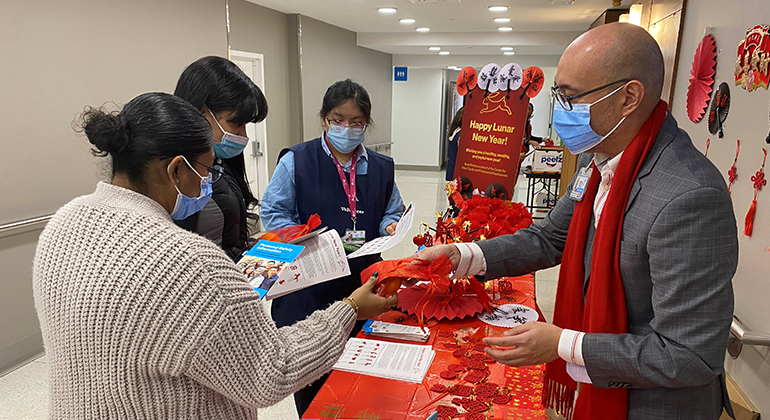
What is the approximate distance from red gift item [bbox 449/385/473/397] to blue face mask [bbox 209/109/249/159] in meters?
1.15

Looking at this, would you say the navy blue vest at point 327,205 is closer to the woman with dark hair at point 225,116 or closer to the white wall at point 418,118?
the woman with dark hair at point 225,116

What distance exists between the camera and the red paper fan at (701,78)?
2867 mm

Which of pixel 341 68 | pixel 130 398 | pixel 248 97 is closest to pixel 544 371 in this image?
pixel 130 398

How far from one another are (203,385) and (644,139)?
1149mm

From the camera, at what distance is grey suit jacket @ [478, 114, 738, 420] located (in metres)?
1.01

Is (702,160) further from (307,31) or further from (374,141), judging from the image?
(374,141)

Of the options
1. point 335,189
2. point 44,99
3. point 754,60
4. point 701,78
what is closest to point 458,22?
point 701,78

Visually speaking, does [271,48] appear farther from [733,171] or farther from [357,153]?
[733,171]

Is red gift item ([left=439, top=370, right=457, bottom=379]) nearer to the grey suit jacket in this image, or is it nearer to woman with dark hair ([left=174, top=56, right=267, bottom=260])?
the grey suit jacket

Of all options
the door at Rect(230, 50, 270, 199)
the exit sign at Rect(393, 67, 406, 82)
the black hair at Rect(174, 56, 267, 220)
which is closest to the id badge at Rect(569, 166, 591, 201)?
the black hair at Rect(174, 56, 267, 220)

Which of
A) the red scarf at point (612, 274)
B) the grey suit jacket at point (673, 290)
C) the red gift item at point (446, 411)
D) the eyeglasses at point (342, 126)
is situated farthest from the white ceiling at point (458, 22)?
the red gift item at point (446, 411)

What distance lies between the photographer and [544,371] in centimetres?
157

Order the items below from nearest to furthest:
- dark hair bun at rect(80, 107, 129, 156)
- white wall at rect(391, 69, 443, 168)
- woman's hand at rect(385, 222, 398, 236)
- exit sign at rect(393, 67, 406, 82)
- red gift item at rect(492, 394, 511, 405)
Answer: dark hair bun at rect(80, 107, 129, 156)
red gift item at rect(492, 394, 511, 405)
woman's hand at rect(385, 222, 398, 236)
exit sign at rect(393, 67, 406, 82)
white wall at rect(391, 69, 443, 168)

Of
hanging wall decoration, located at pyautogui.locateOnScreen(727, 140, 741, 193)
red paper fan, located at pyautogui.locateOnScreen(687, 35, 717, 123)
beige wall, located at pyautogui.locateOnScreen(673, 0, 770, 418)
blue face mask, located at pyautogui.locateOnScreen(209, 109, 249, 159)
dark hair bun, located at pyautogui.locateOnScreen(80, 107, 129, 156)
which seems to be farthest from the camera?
red paper fan, located at pyautogui.locateOnScreen(687, 35, 717, 123)
